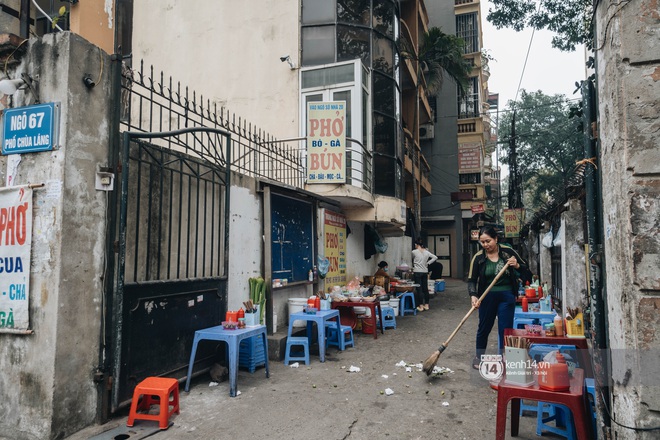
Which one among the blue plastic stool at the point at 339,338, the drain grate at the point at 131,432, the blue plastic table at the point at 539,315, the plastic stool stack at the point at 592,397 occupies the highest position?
the blue plastic table at the point at 539,315

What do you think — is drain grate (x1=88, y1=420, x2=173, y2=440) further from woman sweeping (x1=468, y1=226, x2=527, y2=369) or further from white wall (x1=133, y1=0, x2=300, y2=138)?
white wall (x1=133, y1=0, x2=300, y2=138)

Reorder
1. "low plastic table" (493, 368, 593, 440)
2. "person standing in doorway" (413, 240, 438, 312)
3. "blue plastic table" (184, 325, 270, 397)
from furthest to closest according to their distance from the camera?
"person standing in doorway" (413, 240, 438, 312)
"blue plastic table" (184, 325, 270, 397)
"low plastic table" (493, 368, 593, 440)

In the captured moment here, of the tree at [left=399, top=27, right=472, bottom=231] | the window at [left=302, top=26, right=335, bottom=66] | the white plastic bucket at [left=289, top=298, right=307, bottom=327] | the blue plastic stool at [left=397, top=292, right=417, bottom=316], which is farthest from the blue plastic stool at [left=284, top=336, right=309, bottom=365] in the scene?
the tree at [left=399, top=27, right=472, bottom=231]

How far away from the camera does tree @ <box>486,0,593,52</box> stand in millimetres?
11883

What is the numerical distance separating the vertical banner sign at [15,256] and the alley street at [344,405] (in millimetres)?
1300

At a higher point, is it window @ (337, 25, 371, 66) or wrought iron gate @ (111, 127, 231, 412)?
window @ (337, 25, 371, 66)

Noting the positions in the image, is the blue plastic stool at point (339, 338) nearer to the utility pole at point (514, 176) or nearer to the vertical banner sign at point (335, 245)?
the vertical banner sign at point (335, 245)

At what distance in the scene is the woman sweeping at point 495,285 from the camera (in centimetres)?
622

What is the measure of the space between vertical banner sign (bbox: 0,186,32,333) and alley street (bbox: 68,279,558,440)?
130 cm

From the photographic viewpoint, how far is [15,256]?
4398 mm

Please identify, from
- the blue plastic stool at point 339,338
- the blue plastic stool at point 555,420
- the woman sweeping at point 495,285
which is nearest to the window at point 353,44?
the blue plastic stool at point 339,338

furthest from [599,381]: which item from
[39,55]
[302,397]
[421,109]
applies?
[421,109]

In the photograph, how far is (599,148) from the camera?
3189mm

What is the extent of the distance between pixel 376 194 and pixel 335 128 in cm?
345
